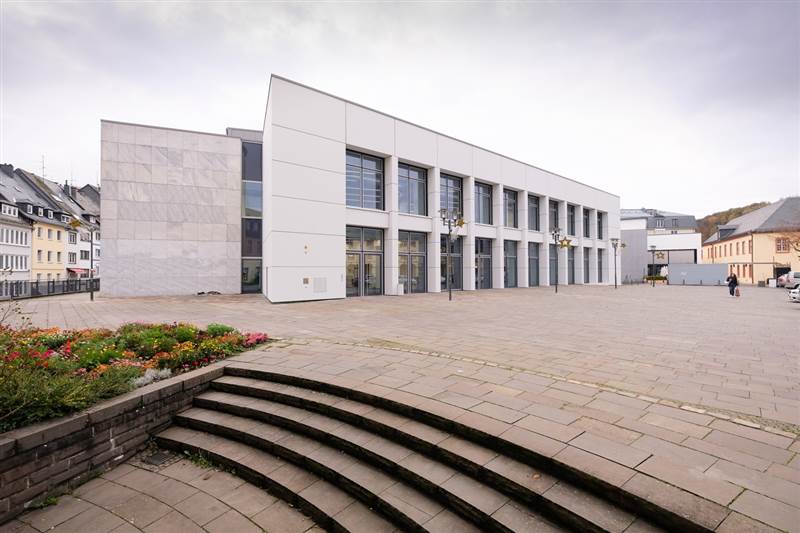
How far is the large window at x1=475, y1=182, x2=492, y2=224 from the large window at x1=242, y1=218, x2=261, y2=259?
53.8 ft

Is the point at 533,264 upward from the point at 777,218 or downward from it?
downward

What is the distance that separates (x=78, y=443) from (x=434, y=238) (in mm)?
22955

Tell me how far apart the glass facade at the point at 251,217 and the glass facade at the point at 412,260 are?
406 inches

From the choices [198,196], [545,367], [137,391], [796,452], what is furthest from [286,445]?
[198,196]

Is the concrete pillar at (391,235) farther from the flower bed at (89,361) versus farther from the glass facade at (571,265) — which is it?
the glass facade at (571,265)

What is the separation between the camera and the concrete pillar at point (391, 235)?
23703 mm

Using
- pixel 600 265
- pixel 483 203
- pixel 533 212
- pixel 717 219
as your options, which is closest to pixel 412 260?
pixel 483 203

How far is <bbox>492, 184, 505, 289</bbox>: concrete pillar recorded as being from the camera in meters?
31.0

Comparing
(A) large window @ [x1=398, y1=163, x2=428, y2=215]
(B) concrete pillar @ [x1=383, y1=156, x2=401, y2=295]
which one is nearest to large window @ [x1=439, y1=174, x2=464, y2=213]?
(A) large window @ [x1=398, y1=163, x2=428, y2=215]

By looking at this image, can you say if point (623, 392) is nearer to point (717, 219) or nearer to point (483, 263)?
point (483, 263)

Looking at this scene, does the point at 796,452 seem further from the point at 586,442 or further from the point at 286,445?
the point at 286,445

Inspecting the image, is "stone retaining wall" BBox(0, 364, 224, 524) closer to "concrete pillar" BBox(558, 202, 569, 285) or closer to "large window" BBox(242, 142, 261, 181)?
"large window" BBox(242, 142, 261, 181)

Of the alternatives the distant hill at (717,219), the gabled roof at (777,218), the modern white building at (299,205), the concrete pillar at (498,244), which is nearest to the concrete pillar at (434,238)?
the modern white building at (299,205)

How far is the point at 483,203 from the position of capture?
103ft
